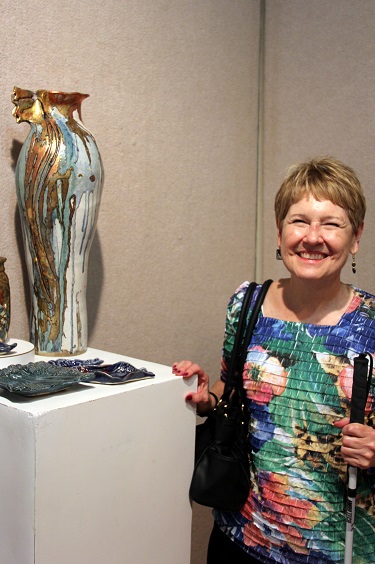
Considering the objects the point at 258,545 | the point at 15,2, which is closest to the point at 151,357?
the point at 258,545

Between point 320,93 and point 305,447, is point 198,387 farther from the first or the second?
point 320,93

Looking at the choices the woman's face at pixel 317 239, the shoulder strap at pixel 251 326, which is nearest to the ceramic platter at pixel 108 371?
the shoulder strap at pixel 251 326

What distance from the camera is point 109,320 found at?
1.58 metres

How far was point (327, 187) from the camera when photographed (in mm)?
1147

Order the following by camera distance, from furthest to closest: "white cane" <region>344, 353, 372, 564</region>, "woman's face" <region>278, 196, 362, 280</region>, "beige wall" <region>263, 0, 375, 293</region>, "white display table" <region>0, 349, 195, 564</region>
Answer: "beige wall" <region>263, 0, 375, 293</region> → "woman's face" <region>278, 196, 362, 280</region> → "white cane" <region>344, 353, 372, 564</region> → "white display table" <region>0, 349, 195, 564</region>

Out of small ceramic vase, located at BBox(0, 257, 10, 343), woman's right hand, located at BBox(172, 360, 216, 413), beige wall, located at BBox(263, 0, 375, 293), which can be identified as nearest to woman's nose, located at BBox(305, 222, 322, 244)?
woman's right hand, located at BBox(172, 360, 216, 413)

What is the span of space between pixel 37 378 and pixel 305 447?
505 mm

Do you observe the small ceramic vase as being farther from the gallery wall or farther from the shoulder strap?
the shoulder strap

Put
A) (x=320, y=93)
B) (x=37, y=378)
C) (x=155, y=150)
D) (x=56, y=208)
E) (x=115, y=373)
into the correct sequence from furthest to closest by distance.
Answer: (x=320, y=93) < (x=155, y=150) < (x=56, y=208) < (x=115, y=373) < (x=37, y=378)

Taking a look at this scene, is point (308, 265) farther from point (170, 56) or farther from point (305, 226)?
point (170, 56)

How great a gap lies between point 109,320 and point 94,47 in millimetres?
688

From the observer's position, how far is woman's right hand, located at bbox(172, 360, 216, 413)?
1132mm

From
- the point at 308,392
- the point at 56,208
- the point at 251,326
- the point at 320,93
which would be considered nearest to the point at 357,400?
the point at 308,392

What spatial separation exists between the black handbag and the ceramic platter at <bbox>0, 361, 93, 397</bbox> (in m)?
0.33
